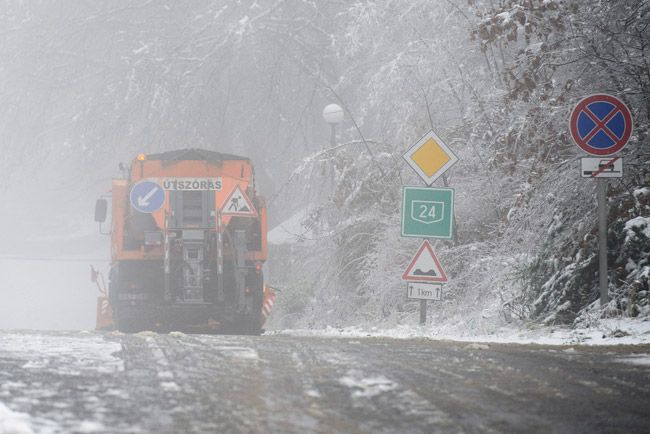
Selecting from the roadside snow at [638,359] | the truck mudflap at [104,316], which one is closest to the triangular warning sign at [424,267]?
the roadside snow at [638,359]

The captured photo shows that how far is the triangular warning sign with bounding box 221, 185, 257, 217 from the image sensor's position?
16500 millimetres

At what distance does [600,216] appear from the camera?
1041 centimetres

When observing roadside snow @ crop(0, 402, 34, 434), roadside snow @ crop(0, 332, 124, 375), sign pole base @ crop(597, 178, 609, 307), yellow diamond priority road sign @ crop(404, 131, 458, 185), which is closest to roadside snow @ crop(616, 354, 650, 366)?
sign pole base @ crop(597, 178, 609, 307)

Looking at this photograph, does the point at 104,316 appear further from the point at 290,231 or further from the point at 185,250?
the point at 290,231

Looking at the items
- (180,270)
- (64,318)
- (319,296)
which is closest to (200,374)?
(180,270)

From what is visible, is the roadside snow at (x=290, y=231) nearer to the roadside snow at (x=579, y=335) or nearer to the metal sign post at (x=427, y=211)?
the metal sign post at (x=427, y=211)

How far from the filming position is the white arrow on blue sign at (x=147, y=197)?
16.4m

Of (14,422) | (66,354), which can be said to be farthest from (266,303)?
(14,422)

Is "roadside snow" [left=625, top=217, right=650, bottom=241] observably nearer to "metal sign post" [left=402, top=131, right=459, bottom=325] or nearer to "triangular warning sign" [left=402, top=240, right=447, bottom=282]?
"metal sign post" [left=402, top=131, right=459, bottom=325]

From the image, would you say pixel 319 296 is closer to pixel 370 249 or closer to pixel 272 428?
pixel 370 249

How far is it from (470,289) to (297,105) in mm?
14553

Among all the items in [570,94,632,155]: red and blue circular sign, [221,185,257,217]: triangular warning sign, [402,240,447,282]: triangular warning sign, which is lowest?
[402,240,447,282]: triangular warning sign

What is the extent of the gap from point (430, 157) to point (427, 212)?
760 mm

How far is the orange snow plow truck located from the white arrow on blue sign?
0.6 inches
